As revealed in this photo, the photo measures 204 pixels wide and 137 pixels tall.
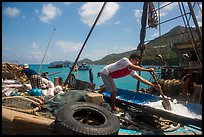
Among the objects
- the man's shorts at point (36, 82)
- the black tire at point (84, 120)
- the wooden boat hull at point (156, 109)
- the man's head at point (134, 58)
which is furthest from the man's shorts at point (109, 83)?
the man's shorts at point (36, 82)

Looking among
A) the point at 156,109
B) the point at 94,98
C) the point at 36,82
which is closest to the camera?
the point at 156,109

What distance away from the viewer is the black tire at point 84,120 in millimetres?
4341

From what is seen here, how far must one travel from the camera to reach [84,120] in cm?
547

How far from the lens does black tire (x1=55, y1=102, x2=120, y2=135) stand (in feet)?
14.2

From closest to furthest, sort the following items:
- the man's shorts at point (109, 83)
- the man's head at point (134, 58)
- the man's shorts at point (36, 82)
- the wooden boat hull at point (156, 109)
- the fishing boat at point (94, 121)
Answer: the fishing boat at point (94, 121), the wooden boat hull at point (156, 109), the man's head at point (134, 58), the man's shorts at point (109, 83), the man's shorts at point (36, 82)

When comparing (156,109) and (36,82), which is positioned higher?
(36,82)

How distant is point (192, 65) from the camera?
48.4ft

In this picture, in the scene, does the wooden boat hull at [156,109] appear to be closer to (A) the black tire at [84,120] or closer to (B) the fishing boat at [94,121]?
(B) the fishing boat at [94,121]

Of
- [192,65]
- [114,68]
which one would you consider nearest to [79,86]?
[114,68]

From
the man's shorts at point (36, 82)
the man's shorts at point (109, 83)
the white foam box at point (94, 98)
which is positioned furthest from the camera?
the man's shorts at point (36, 82)

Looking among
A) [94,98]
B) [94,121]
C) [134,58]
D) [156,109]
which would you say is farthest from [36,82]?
[156,109]

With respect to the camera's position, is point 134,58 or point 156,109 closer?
point 156,109

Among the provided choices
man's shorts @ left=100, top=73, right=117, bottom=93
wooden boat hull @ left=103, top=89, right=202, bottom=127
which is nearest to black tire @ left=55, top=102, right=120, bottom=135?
wooden boat hull @ left=103, top=89, right=202, bottom=127

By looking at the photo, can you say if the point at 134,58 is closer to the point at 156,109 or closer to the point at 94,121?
the point at 156,109
